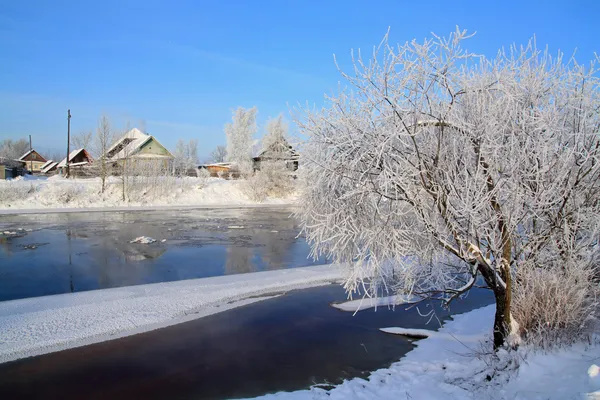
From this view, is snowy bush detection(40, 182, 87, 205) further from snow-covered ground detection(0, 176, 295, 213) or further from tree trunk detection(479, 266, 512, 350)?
tree trunk detection(479, 266, 512, 350)

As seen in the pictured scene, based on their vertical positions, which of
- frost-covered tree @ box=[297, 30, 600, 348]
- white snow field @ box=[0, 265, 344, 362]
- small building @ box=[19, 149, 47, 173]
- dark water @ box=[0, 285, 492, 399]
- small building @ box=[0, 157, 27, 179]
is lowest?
dark water @ box=[0, 285, 492, 399]

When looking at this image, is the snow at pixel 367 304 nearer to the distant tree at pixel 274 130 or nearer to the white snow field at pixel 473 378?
the white snow field at pixel 473 378

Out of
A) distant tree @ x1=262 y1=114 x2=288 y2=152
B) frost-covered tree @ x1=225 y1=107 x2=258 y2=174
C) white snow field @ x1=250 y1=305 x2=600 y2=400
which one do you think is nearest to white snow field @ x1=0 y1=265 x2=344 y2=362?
white snow field @ x1=250 y1=305 x2=600 y2=400

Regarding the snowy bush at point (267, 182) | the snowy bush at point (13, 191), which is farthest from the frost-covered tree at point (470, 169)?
the snowy bush at point (267, 182)

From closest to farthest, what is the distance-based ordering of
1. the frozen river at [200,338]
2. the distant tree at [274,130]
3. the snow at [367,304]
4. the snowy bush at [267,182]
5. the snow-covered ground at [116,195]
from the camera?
the frozen river at [200,338] → the snow at [367,304] → the snow-covered ground at [116,195] → the snowy bush at [267,182] → the distant tree at [274,130]

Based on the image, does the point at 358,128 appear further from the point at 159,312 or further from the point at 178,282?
the point at 178,282

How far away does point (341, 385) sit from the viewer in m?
6.57

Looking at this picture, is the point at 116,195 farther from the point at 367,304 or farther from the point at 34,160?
the point at 34,160

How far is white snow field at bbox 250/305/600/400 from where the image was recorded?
522 cm

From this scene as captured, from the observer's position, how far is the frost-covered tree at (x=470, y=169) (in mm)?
6066

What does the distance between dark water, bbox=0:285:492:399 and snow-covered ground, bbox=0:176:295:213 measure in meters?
27.9

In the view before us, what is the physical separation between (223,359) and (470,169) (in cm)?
501

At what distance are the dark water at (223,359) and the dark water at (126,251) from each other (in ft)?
13.1

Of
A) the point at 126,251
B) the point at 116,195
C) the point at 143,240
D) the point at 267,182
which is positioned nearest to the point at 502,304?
the point at 126,251
